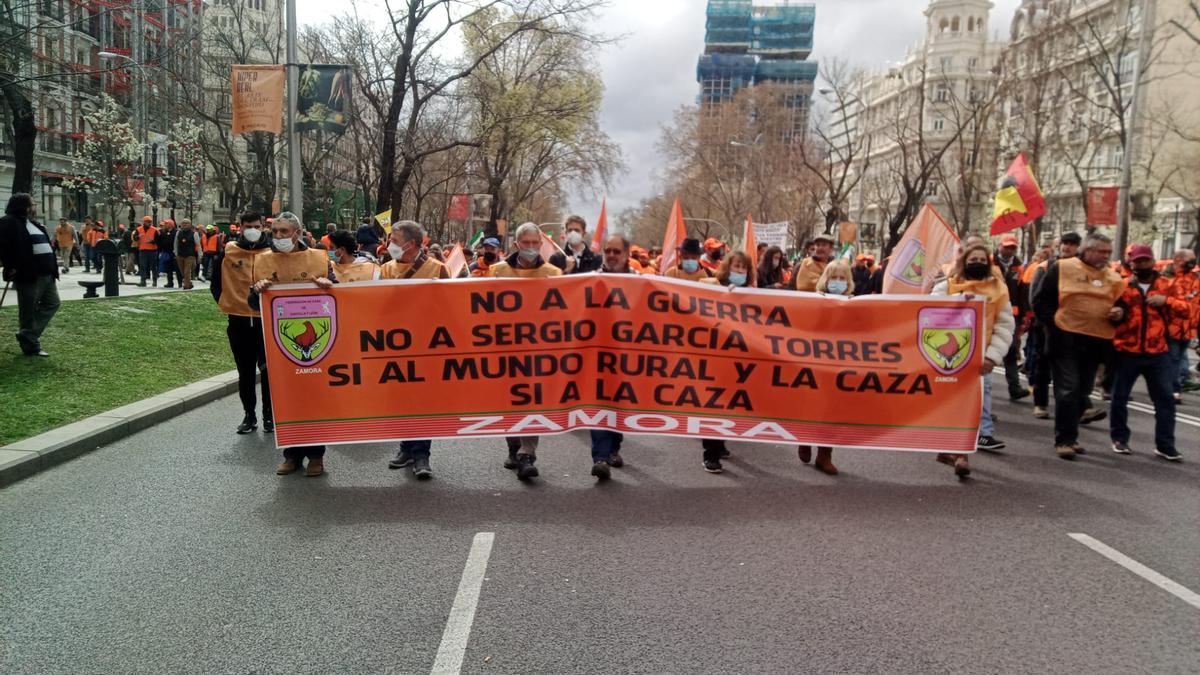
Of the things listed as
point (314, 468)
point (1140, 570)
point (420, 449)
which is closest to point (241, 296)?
point (314, 468)

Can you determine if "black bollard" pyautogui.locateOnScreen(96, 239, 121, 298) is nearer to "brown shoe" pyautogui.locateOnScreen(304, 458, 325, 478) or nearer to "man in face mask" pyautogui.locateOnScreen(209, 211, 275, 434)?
"man in face mask" pyautogui.locateOnScreen(209, 211, 275, 434)

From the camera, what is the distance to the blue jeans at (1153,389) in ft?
24.9

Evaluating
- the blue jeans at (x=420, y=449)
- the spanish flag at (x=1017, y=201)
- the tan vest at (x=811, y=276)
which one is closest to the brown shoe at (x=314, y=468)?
the blue jeans at (x=420, y=449)

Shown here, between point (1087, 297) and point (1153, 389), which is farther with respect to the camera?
point (1153, 389)

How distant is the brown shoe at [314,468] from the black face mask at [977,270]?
5.42m

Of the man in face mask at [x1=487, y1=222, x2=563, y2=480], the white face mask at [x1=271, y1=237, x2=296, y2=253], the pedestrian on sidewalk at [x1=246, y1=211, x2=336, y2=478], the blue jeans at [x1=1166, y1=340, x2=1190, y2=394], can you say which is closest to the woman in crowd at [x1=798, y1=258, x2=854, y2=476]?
the man in face mask at [x1=487, y1=222, x2=563, y2=480]

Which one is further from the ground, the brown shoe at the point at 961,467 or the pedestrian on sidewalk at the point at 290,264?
the pedestrian on sidewalk at the point at 290,264

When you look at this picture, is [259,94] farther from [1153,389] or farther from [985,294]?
[1153,389]

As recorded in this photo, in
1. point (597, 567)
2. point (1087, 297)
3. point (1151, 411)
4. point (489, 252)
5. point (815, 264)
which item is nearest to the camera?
point (597, 567)

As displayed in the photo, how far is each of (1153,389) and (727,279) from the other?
4128 mm

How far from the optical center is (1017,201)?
11.2 m

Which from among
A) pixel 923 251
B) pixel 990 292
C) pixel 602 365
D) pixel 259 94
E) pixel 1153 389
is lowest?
pixel 1153 389

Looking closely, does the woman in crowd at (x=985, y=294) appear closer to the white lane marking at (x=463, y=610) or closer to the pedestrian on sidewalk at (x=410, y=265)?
the white lane marking at (x=463, y=610)

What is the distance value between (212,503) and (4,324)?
7.70m
